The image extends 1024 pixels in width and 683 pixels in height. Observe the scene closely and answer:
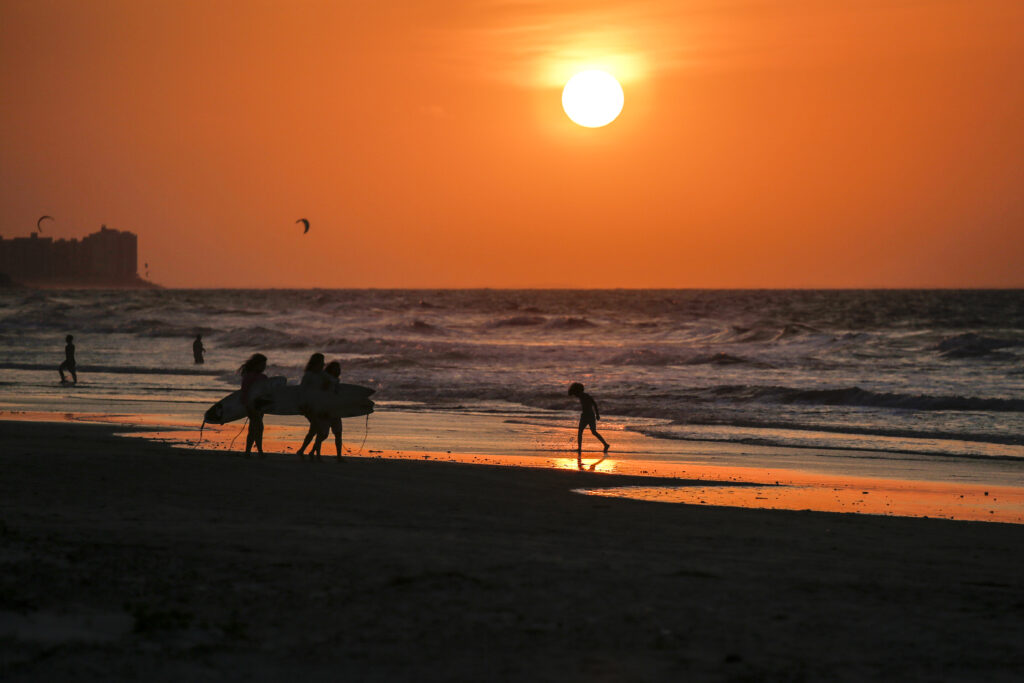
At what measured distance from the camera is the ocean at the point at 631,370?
75.8ft

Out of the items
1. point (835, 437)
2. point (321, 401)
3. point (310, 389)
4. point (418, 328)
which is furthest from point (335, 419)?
point (418, 328)

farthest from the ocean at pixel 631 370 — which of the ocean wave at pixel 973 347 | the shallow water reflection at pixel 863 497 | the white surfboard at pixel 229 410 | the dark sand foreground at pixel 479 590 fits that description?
the dark sand foreground at pixel 479 590

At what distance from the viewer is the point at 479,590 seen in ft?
22.5

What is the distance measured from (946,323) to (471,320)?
41.1 m

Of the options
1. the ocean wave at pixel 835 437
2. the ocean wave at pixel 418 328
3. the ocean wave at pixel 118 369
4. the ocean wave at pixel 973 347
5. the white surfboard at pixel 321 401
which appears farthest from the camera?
the ocean wave at pixel 418 328

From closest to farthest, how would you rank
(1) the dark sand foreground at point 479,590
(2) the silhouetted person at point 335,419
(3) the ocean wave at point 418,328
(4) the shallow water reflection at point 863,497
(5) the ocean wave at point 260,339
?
1. (1) the dark sand foreground at point 479,590
2. (4) the shallow water reflection at point 863,497
3. (2) the silhouetted person at point 335,419
4. (5) the ocean wave at point 260,339
5. (3) the ocean wave at point 418,328

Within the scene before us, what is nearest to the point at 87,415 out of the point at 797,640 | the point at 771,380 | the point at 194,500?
the point at 194,500

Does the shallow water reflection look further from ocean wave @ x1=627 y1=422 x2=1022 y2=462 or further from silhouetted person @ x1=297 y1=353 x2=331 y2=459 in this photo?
ocean wave @ x1=627 y1=422 x2=1022 y2=462

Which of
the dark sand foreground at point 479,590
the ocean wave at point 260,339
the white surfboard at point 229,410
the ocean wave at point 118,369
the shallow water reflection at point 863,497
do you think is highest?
the white surfboard at point 229,410

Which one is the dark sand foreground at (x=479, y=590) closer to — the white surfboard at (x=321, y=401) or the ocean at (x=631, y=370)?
the white surfboard at (x=321, y=401)

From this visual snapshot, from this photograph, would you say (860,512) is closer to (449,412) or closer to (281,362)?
(449,412)

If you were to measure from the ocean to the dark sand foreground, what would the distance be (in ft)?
31.3

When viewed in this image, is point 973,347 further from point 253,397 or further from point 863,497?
point 253,397

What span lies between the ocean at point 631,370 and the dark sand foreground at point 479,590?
9555 mm
